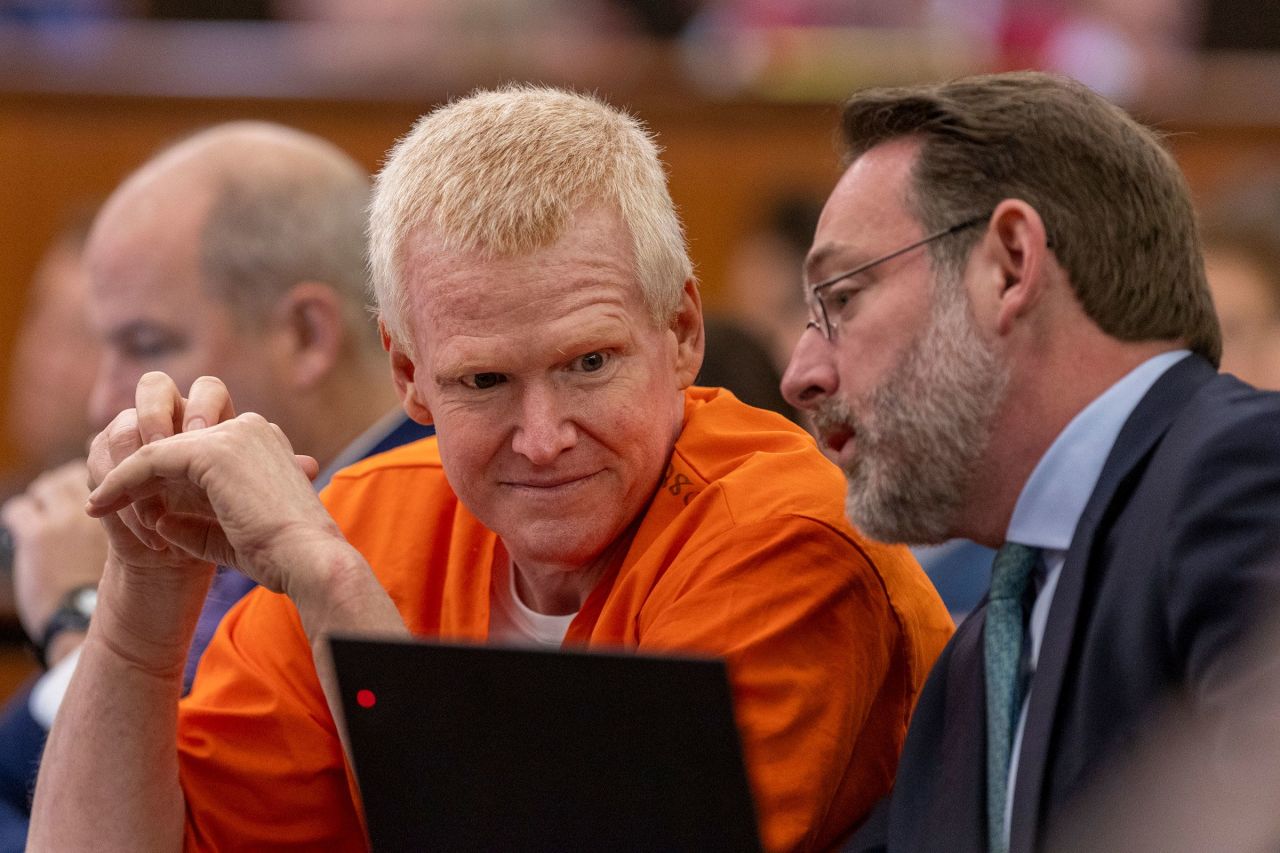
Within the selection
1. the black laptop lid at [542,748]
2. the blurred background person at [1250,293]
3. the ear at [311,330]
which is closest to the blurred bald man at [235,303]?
the ear at [311,330]

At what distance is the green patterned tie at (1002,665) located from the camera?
1631mm

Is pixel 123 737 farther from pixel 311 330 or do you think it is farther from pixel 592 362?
pixel 311 330

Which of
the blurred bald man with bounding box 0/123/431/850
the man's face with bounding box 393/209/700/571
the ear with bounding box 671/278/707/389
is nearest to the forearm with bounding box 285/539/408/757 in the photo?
the man's face with bounding box 393/209/700/571

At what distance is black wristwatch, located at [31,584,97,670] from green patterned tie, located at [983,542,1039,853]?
1.72m

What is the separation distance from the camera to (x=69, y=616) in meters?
2.89

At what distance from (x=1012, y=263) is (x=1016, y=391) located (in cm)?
13

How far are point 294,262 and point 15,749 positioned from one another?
3.08 ft

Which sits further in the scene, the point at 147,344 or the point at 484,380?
the point at 147,344

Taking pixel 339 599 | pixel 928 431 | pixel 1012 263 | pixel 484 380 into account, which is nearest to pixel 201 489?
pixel 339 599

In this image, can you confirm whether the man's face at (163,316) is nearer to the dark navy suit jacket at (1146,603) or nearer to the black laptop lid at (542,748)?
the black laptop lid at (542,748)

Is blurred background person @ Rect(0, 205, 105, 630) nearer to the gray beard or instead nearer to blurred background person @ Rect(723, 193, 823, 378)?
blurred background person @ Rect(723, 193, 823, 378)

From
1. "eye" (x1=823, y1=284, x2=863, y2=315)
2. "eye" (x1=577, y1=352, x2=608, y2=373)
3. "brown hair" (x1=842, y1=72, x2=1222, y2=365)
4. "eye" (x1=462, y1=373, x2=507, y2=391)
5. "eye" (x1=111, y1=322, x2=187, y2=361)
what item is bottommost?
"eye" (x1=111, y1=322, x2=187, y2=361)

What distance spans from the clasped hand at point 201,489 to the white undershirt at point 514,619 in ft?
0.92

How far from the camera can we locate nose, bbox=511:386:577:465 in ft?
5.83
